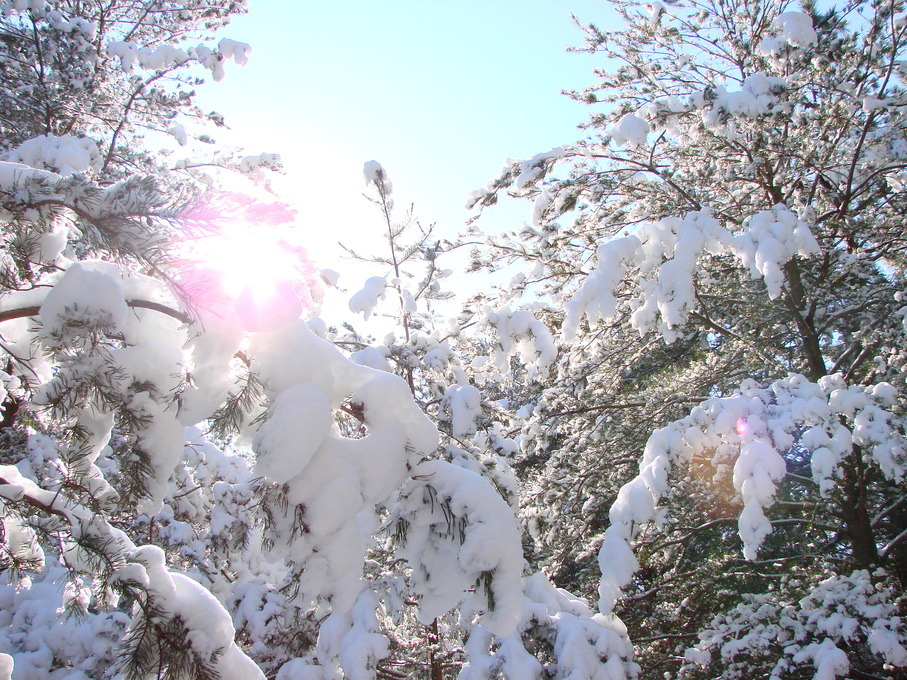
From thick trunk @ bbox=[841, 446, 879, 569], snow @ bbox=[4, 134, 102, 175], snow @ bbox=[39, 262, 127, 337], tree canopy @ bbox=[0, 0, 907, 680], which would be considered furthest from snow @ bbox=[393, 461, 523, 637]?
thick trunk @ bbox=[841, 446, 879, 569]

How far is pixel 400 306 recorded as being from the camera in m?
5.69

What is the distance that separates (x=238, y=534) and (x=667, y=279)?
131 inches

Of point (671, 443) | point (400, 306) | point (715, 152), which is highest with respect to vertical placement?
point (715, 152)

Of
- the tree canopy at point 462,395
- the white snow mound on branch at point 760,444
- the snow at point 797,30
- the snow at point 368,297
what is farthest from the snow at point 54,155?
the snow at point 797,30

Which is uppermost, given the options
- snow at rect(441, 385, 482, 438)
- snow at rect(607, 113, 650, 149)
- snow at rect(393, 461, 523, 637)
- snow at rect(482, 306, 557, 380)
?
snow at rect(607, 113, 650, 149)

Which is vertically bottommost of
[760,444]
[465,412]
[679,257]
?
[760,444]

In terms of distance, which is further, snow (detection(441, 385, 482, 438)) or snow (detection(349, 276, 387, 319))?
snow (detection(349, 276, 387, 319))

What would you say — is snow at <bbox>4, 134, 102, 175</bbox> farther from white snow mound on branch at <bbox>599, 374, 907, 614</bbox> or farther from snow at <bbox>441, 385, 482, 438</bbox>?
white snow mound on branch at <bbox>599, 374, 907, 614</bbox>

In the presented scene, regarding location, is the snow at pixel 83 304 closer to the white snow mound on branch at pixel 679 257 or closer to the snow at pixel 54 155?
the snow at pixel 54 155

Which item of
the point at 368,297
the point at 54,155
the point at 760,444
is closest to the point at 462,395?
the point at 368,297

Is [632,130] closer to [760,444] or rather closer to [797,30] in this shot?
[797,30]

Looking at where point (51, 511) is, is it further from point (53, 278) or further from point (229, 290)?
point (229, 290)

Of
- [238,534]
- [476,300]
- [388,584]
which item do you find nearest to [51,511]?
[238,534]

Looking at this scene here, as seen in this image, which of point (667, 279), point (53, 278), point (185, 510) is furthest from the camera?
point (185, 510)
